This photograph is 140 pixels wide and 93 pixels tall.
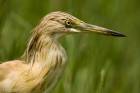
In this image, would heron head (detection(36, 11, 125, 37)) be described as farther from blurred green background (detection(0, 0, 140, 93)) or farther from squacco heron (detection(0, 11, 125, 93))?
blurred green background (detection(0, 0, 140, 93))

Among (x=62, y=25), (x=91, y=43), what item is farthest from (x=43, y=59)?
(x=91, y=43)

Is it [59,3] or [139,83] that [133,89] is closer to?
[139,83]

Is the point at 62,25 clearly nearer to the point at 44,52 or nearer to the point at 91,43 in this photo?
the point at 44,52

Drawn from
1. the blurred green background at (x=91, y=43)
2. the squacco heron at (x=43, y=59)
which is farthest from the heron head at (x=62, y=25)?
the blurred green background at (x=91, y=43)

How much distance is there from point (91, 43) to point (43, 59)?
1524 mm

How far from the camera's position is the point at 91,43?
7457 mm

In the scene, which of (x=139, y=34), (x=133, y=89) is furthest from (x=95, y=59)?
(x=139, y=34)

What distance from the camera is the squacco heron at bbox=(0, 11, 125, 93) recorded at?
5.89 metres

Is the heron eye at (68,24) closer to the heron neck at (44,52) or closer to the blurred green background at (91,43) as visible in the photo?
the heron neck at (44,52)

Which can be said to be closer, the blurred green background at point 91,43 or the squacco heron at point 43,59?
the squacco heron at point 43,59

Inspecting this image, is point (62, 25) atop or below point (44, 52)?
atop

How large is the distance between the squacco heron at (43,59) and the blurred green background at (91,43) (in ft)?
1.80

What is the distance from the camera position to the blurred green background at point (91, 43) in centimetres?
684

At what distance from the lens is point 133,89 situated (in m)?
7.09
